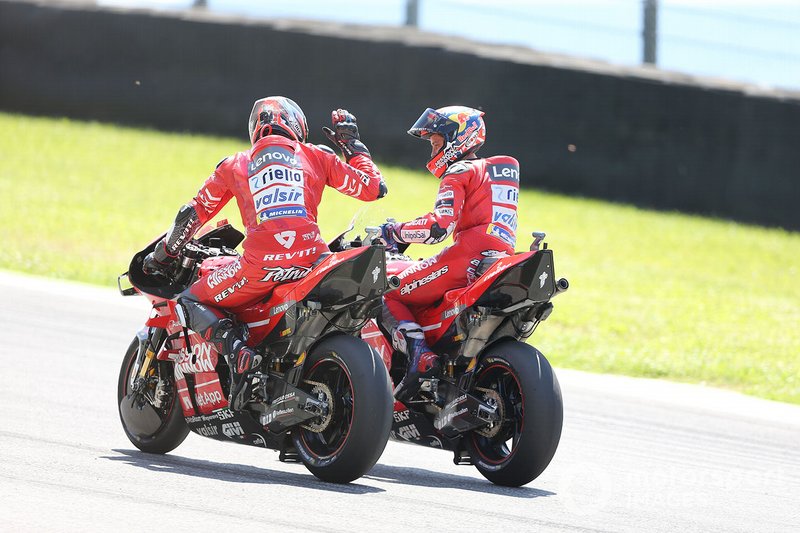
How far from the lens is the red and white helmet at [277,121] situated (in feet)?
21.9

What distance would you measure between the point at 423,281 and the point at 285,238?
1.19 m

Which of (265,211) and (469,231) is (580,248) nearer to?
(469,231)

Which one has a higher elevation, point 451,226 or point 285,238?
point 451,226

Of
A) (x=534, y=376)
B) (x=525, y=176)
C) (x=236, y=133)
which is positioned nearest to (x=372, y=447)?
(x=534, y=376)

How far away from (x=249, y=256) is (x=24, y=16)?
54.1 ft

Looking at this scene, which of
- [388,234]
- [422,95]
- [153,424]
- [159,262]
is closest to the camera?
[159,262]

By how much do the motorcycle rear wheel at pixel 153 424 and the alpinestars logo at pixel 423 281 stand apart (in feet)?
4.75

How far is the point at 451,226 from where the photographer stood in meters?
6.98

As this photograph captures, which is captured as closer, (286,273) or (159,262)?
(286,273)

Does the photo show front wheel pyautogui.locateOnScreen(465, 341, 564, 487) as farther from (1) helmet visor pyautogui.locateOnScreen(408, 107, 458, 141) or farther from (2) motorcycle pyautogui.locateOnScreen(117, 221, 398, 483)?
(1) helmet visor pyautogui.locateOnScreen(408, 107, 458, 141)

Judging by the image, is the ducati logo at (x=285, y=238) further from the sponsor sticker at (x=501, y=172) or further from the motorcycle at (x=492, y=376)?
the sponsor sticker at (x=501, y=172)

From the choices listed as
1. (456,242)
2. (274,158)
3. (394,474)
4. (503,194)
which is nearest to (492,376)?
(394,474)

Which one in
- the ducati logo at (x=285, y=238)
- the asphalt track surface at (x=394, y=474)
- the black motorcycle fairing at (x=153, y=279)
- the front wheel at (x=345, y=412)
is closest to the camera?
the asphalt track surface at (x=394, y=474)

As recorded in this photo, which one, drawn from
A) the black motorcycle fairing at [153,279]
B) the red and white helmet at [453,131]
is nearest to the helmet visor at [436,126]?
the red and white helmet at [453,131]
